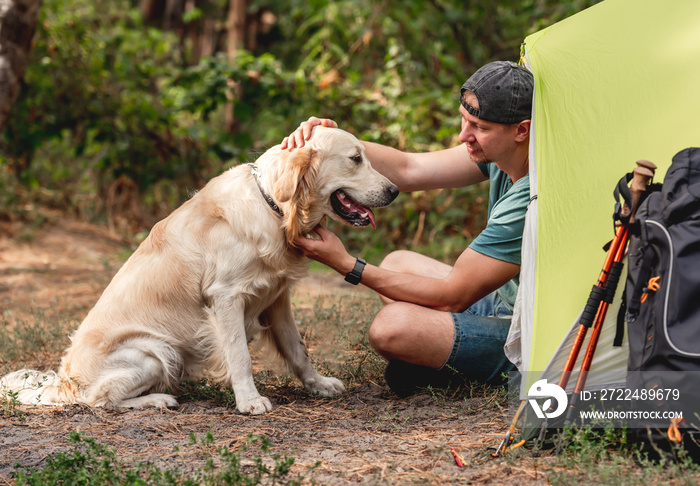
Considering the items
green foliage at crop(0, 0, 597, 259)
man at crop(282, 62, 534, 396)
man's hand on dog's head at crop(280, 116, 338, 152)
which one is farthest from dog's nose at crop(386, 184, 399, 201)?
green foliage at crop(0, 0, 597, 259)

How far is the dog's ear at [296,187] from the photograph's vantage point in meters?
3.23

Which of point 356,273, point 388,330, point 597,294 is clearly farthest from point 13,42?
point 597,294

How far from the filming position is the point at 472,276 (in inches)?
125

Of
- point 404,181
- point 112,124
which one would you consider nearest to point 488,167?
point 404,181

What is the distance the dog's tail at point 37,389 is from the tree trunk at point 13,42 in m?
3.98

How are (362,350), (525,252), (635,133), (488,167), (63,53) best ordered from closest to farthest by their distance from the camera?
→ (635,133), (525,252), (488,167), (362,350), (63,53)

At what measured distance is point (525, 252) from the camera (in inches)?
116

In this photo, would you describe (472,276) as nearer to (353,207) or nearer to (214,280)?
(353,207)

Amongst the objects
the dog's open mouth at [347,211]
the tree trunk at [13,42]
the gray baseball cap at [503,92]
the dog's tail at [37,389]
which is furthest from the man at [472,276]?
the tree trunk at [13,42]

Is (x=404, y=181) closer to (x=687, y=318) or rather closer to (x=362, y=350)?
(x=362, y=350)

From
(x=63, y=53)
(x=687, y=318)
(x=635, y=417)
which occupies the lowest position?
(x=635, y=417)

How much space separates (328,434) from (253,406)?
50 centimetres

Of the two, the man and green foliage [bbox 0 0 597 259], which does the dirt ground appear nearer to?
the man

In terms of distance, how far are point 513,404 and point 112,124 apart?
6.87m
